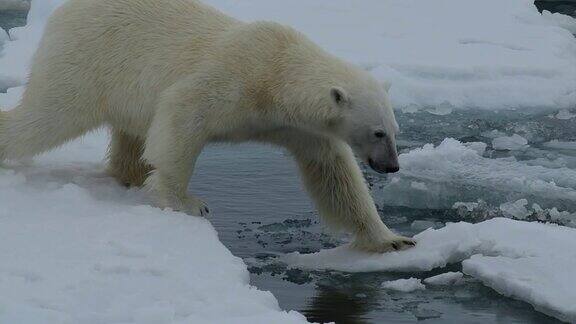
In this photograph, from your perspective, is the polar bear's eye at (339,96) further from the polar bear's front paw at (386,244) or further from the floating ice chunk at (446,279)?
the floating ice chunk at (446,279)

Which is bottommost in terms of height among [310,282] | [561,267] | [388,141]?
[310,282]

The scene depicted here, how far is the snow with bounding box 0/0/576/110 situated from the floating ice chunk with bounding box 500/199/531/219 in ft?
8.07

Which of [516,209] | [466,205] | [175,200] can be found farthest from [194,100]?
[516,209]

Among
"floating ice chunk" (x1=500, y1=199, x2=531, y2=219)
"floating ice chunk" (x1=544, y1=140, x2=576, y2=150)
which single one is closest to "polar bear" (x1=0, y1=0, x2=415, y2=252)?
"floating ice chunk" (x1=500, y1=199, x2=531, y2=219)

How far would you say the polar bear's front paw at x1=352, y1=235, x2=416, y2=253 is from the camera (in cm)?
570

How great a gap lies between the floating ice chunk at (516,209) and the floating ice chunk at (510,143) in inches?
59.4

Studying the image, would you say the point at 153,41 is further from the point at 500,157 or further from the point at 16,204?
the point at 500,157

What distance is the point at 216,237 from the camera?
5031 mm

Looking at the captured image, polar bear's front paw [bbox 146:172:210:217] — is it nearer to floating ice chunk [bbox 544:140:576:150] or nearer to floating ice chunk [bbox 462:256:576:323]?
floating ice chunk [bbox 462:256:576:323]

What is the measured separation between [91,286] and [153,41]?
2.22 m

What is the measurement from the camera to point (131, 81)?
19.3 ft

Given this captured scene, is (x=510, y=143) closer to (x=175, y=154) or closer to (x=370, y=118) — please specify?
(x=370, y=118)

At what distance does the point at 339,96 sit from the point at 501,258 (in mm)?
1099

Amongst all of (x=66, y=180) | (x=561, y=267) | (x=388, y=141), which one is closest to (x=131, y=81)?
(x=66, y=180)
